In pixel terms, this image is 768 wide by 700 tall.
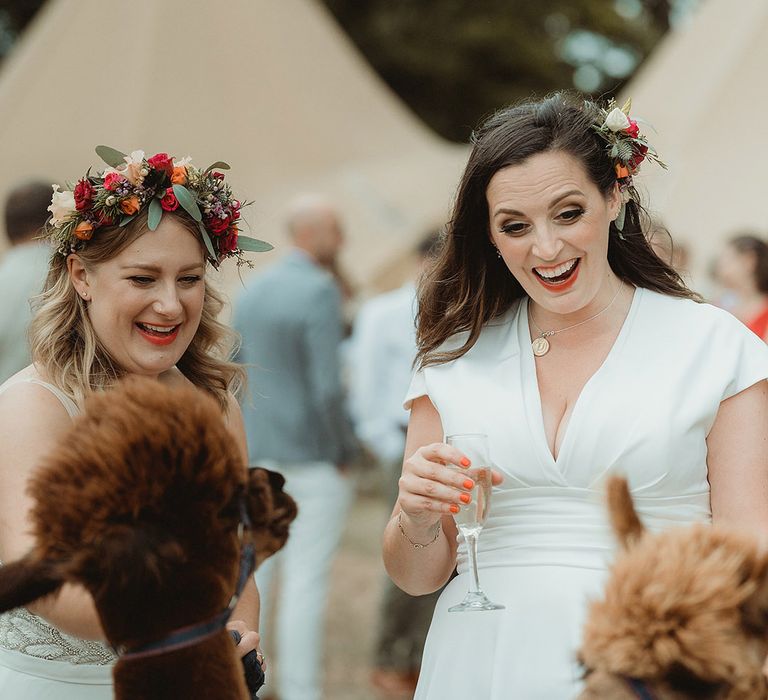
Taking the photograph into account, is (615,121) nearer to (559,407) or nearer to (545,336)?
(545,336)

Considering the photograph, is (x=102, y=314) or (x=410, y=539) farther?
(x=410, y=539)

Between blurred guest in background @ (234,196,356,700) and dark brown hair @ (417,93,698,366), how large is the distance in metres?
3.38

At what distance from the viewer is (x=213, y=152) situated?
1709 centimetres

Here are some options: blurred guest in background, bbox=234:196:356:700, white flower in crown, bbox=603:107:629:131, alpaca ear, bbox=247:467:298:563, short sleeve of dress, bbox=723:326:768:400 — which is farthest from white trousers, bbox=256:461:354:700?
alpaca ear, bbox=247:467:298:563

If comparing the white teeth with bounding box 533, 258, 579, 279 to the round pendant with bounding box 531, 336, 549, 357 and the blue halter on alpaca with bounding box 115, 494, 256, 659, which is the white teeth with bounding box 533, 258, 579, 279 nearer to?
the round pendant with bounding box 531, 336, 549, 357

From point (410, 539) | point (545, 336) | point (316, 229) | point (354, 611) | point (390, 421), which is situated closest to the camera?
point (410, 539)

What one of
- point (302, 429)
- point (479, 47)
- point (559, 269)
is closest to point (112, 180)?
point (559, 269)

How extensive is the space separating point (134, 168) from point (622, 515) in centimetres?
167

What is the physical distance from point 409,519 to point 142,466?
1099 millimetres

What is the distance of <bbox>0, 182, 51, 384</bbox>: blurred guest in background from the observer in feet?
19.6

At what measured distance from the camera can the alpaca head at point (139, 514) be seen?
6.17 feet

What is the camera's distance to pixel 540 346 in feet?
10.3

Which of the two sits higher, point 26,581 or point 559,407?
point 559,407

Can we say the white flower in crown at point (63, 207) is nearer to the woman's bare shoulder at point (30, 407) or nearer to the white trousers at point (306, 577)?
the woman's bare shoulder at point (30, 407)
